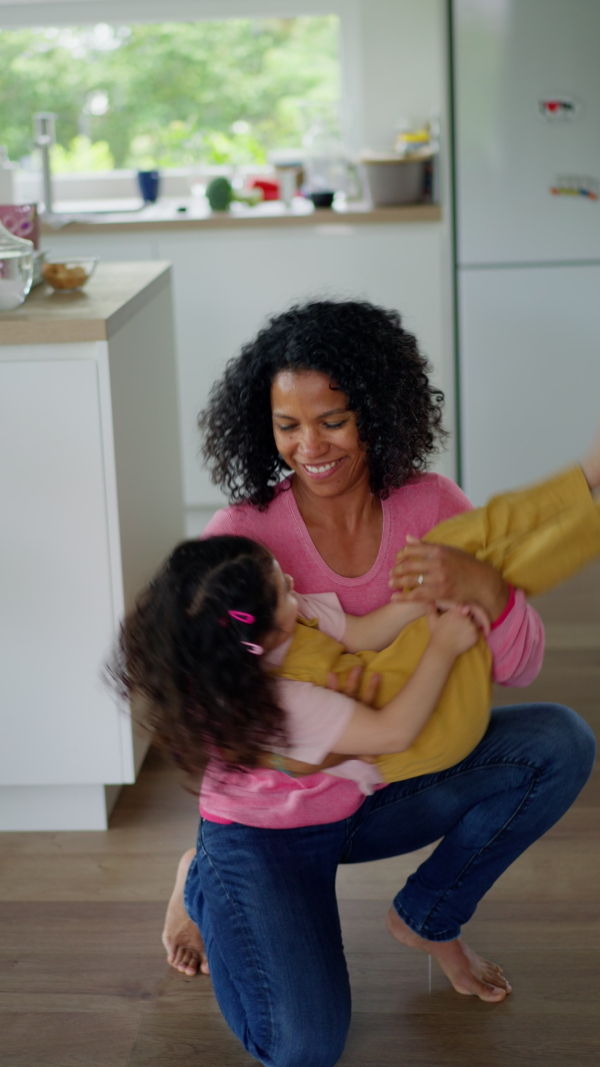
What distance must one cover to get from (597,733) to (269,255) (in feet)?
6.00

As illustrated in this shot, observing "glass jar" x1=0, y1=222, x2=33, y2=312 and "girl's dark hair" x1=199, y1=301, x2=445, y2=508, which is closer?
"girl's dark hair" x1=199, y1=301, x2=445, y2=508

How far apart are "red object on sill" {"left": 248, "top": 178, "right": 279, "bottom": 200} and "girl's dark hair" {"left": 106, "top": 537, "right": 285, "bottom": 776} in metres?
2.68

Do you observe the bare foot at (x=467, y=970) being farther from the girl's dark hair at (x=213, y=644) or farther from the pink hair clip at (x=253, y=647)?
the pink hair clip at (x=253, y=647)

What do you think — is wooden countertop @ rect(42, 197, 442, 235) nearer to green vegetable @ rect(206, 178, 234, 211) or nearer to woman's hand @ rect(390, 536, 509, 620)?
green vegetable @ rect(206, 178, 234, 211)

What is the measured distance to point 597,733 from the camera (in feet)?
7.40

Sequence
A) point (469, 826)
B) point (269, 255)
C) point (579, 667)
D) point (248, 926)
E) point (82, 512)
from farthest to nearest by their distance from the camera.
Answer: point (269, 255)
point (579, 667)
point (82, 512)
point (469, 826)
point (248, 926)

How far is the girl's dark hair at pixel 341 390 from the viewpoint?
150cm

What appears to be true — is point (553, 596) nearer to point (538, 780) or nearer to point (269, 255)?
point (269, 255)

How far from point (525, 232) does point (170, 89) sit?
1457mm

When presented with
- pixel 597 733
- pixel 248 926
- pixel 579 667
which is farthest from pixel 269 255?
Result: pixel 248 926

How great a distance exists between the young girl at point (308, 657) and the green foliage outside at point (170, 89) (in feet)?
9.59

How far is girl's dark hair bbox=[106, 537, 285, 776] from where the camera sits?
1.30 meters

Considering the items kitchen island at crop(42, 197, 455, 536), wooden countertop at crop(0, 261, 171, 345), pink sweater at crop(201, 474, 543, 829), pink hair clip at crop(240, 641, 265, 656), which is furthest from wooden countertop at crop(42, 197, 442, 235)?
pink hair clip at crop(240, 641, 265, 656)

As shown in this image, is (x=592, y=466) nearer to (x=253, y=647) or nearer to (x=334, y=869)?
(x=253, y=647)
